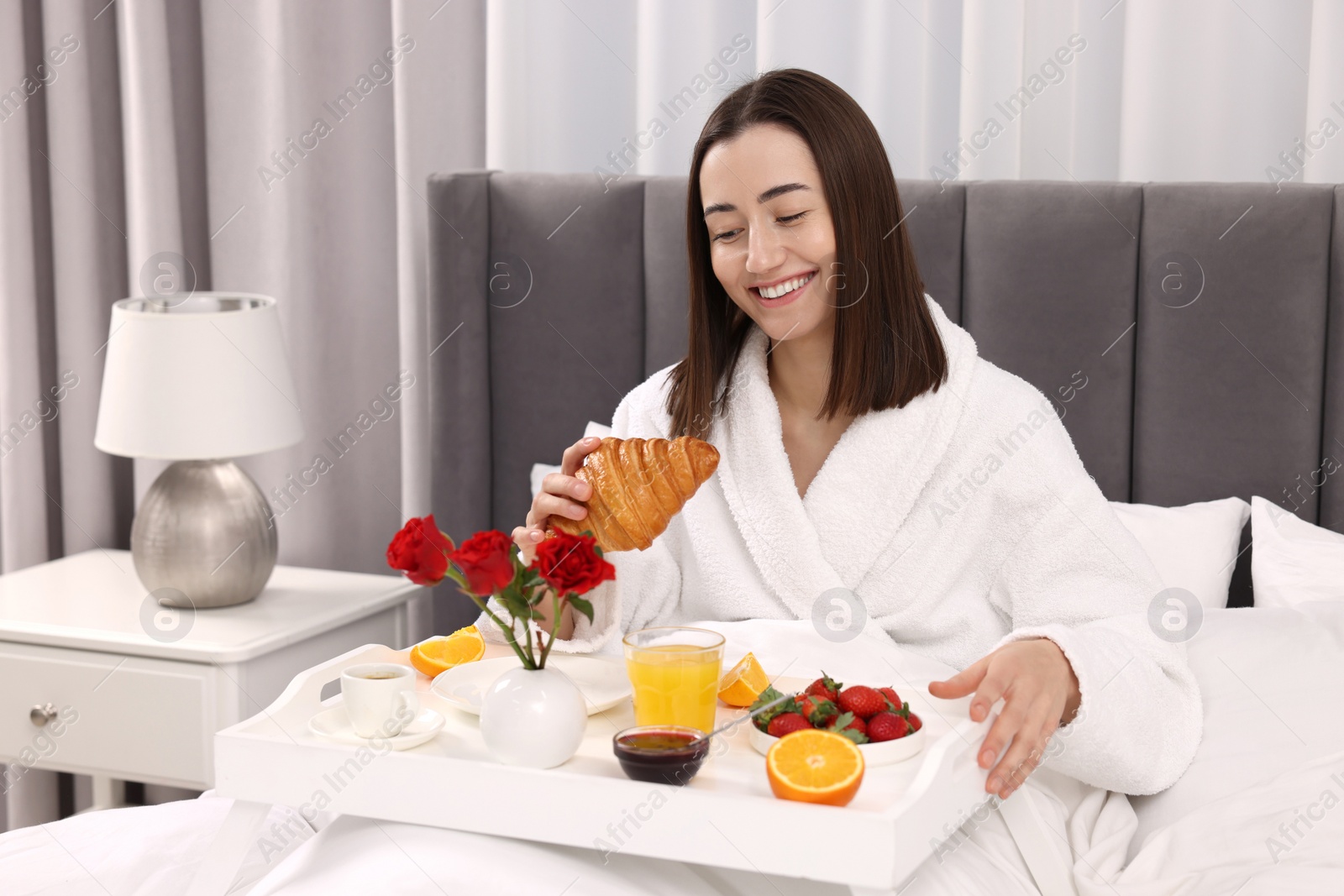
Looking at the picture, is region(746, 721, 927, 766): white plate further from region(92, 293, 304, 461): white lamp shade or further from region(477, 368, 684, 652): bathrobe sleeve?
region(92, 293, 304, 461): white lamp shade

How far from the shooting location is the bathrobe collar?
1.51 m

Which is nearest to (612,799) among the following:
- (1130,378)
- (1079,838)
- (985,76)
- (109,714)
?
(1079,838)

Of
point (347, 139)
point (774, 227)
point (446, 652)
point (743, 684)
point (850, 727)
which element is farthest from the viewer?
point (347, 139)

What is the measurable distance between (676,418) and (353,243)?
1034mm

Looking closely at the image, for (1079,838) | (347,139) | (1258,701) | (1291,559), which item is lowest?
(1079,838)

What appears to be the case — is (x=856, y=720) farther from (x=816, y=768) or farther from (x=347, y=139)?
(x=347, y=139)

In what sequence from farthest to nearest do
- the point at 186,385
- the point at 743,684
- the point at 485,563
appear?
the point at 186,385
the point at 743,684
the point at 485,563

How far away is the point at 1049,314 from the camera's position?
1.83m

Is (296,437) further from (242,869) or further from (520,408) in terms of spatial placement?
(242,869)

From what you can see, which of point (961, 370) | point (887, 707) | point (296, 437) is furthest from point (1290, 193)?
point (296, 437)

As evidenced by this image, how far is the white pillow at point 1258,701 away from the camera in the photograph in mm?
1299

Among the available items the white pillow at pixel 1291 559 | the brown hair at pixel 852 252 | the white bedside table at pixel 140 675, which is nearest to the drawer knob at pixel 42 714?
the white bedside table at pixel 140 675

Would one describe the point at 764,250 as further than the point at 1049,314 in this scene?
No

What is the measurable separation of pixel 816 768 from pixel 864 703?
0.44 feet
